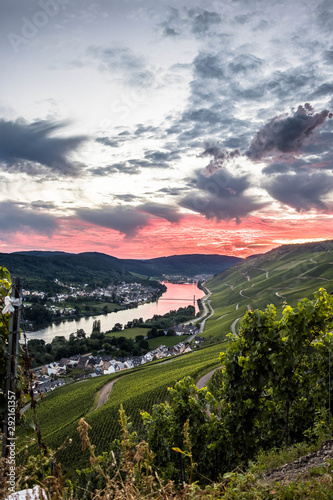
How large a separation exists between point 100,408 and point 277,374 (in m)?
39.5

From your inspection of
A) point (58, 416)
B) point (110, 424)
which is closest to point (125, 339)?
point (58, 416)

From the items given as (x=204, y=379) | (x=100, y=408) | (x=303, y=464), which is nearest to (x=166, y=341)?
(x=100, y=408)

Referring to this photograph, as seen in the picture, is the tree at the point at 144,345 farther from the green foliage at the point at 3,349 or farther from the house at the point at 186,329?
the green foliage at the point at 3,349

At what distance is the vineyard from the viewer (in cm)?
3076

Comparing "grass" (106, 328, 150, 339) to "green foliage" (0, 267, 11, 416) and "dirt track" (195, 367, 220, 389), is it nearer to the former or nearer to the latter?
"dirt track" (195, 367, 220, 389)


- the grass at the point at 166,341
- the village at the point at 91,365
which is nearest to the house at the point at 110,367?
the village at the point at 91,365

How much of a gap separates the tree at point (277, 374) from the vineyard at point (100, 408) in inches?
869

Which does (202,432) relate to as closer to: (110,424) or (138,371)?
(110,424)

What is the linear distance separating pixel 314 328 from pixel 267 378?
1847 mm

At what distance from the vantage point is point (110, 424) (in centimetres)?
3412

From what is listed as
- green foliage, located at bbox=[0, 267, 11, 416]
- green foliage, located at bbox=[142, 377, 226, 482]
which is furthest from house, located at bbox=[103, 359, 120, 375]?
green foliage, located at bbox=[0, 267, 11, 416]

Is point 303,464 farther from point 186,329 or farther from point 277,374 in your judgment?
point 186,329

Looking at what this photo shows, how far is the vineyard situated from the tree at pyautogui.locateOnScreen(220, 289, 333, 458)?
72.4 feet

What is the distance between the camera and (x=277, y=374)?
26.7ft
